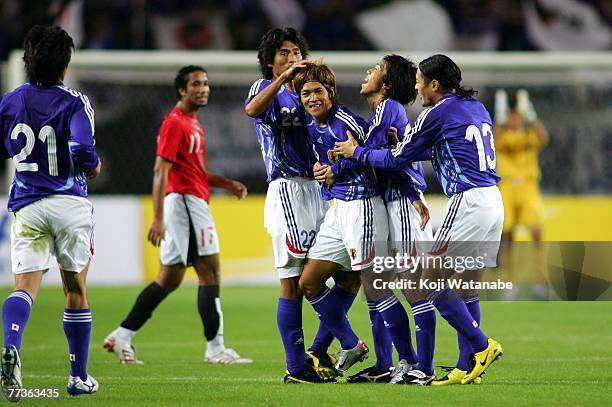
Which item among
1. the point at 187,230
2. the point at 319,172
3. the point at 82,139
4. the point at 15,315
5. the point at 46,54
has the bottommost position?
the point at 15,315

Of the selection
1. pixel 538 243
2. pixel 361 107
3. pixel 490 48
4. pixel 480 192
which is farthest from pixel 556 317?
pixel 490 48

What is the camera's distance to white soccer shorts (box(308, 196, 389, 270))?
716 cm

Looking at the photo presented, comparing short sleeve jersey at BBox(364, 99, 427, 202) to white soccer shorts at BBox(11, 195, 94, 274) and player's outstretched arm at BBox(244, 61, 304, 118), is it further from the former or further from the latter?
white soccer shorts at BBox(11, 195, 94, 274)

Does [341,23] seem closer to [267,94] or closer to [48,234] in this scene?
[267,94]

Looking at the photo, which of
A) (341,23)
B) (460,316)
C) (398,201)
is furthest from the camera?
(341,23)

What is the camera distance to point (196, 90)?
938 centimetres

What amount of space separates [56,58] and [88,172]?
72 centimetres

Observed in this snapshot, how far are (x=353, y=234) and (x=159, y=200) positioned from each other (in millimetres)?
2537

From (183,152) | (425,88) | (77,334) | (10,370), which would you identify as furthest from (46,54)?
(183,152)

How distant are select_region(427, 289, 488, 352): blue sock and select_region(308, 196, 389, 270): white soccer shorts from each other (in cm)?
52

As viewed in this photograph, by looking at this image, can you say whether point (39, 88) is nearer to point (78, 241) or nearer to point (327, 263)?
point (78, 241)

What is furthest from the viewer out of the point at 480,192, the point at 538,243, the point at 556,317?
the point at 538,243

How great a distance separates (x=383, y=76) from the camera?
7387mm

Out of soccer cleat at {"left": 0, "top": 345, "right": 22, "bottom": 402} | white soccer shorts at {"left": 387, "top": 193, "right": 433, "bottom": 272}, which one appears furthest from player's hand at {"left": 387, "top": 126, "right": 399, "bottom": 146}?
soccer cleat at {"left": 0, "top": 345, "right": 22, "bottom": 402}
